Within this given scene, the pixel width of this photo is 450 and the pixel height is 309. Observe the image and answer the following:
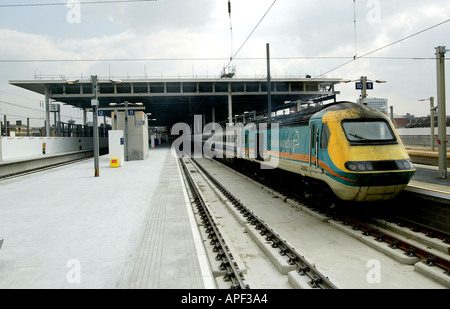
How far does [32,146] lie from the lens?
1074 inches

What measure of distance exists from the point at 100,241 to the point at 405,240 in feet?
23.0

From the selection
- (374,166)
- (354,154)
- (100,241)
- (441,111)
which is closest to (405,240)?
(374,166)

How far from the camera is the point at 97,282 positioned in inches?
211

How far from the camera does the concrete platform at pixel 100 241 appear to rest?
5.53 meters

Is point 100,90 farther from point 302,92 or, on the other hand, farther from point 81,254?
point 81,254

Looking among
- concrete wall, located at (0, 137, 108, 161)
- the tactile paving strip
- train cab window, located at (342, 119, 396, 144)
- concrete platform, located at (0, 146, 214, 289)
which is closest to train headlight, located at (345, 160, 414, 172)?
train cab window, located at (342, 119, 396, 144)

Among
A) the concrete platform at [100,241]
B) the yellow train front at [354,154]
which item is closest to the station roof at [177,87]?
the concrete platform at [100,241]

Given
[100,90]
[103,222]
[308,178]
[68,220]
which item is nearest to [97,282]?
[103,222]

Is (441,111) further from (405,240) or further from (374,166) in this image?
(405,240)

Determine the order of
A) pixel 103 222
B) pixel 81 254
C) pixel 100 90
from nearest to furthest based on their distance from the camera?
pixel 81 254
pixel 103 222
pixel 100 90

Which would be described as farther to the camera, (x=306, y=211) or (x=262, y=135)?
(x=262, y=135)

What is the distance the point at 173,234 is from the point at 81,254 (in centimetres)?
215

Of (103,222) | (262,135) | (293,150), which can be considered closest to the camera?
(103,222)

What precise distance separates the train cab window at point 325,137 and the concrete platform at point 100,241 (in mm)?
4358
